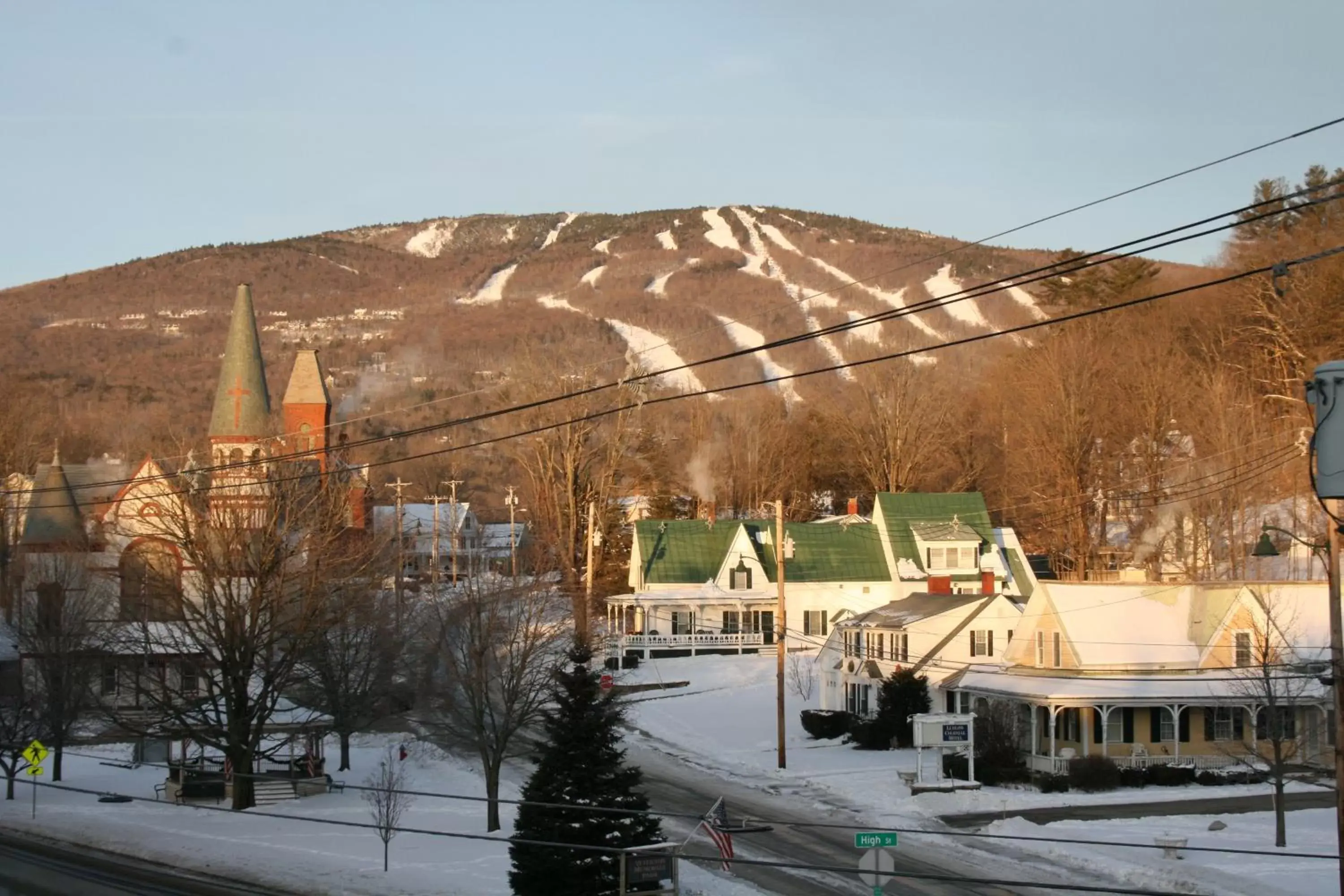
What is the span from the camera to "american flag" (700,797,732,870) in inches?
1098

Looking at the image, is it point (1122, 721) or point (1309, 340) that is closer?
point (1122, 721)

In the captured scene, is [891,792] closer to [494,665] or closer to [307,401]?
[494,665]

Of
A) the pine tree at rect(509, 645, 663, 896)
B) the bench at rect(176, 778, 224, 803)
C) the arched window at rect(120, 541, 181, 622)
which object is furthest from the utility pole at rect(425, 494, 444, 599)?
the pine tree at rect(509, 645, 663, 896)


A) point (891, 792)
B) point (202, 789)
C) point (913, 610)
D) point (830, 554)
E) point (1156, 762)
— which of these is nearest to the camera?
point (891, 792)

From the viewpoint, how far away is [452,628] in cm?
4266

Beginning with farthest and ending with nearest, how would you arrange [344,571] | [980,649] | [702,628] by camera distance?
[702,628] → [980,649] → [344,571]

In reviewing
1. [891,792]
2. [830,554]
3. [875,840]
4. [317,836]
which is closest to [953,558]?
[830,554]

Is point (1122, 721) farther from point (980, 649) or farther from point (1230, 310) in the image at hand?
point (1230, 310)

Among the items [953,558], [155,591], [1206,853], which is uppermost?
[953,558]

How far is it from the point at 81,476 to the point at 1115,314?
65843 millimetres

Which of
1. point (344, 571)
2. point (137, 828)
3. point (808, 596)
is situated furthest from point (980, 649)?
point (137, 828)

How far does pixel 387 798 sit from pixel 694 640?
3657 cm

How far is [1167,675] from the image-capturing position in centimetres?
4166

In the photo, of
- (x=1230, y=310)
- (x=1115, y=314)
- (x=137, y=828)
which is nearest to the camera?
(x=137, y=828)
